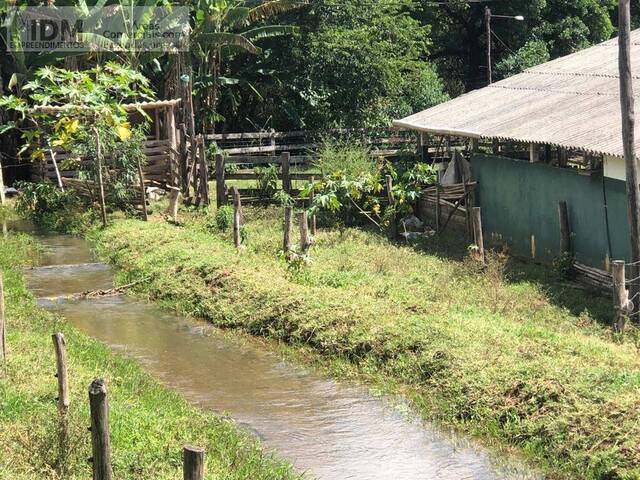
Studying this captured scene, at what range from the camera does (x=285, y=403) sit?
12047mm

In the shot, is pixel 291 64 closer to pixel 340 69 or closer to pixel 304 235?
pixel 340 69

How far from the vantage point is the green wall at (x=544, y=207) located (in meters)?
16.4

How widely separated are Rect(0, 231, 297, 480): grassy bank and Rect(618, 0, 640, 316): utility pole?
619cm

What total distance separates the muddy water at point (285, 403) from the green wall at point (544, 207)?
6.07 metres

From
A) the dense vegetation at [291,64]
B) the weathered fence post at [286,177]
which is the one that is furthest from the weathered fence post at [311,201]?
the dense vegetation at [291,64]

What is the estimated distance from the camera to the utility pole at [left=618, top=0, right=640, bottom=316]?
1378cm

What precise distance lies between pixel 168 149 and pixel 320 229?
219 inches

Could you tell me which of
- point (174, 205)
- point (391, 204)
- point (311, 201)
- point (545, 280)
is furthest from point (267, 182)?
point (545, 280)

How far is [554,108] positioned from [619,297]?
6551mm

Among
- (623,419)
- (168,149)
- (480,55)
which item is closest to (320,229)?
(168,149)

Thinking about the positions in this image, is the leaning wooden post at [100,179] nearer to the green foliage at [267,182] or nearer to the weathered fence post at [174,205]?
the weathered fence post at [174,205]

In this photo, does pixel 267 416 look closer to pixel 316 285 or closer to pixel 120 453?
pixel 120 453

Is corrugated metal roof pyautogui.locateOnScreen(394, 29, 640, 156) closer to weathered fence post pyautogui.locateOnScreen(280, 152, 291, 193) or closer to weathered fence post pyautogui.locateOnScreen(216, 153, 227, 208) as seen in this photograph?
weathered fence post pyautogui.locateOnScreen(280, 152, 291, 193)

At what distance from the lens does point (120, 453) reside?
8992 mm
